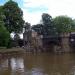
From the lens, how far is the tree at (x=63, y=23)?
86438 mm

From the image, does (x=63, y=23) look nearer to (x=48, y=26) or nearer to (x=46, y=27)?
(x=48, y=26)

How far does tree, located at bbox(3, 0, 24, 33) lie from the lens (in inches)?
2741

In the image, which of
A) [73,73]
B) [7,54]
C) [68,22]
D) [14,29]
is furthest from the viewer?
[68,22]

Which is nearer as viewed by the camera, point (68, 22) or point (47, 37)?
point (47, 37)

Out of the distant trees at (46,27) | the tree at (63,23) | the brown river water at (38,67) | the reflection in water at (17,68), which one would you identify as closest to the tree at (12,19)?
the distant trees at (46,27)

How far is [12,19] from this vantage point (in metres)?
69.7

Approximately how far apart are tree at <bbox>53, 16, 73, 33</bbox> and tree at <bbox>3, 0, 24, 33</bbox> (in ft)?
58.8

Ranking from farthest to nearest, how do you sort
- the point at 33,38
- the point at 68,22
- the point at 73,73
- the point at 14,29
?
the point at 68,22 < the point at 33,38 < the point at 14,29 < the point at 73,73

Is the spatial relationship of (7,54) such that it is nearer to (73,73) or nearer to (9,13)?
(9,13)

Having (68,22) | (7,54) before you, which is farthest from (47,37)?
(7,54)

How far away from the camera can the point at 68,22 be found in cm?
8925

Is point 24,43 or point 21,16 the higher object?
point 21,16

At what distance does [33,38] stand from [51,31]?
31.3 feet

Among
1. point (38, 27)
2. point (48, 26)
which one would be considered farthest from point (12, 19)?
point (48, 26)
